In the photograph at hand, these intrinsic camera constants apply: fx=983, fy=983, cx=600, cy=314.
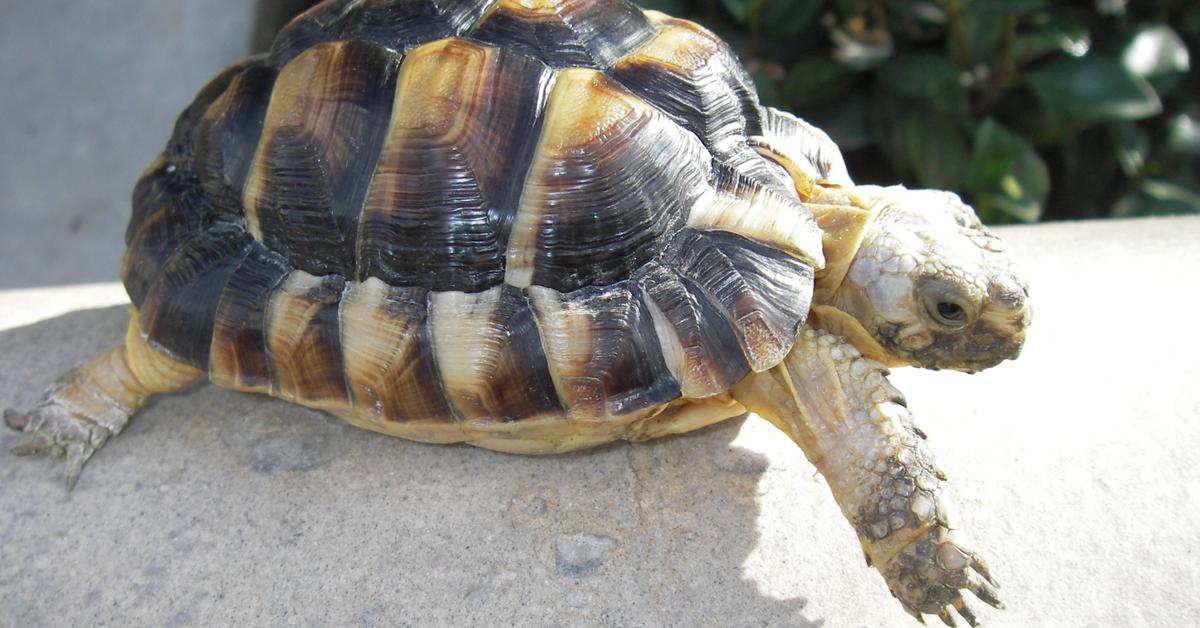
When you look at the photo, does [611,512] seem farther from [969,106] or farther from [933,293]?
[969,106]

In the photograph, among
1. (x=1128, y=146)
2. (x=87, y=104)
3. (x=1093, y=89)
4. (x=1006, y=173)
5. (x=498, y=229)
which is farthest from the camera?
(x=87, y=104)

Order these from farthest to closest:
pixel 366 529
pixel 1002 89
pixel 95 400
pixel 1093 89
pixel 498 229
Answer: pixel 1002 89, pixel 1093 89, pixel 95 400, pixel 366 529, pixel 498 229

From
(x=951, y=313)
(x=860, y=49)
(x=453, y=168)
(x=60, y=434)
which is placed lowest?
(x=860, y=49)

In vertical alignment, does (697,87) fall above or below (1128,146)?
above

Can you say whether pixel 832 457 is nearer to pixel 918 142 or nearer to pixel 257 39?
pixel 918 142


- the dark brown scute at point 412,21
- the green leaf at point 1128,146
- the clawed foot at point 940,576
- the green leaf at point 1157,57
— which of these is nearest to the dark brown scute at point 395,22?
the dark brown scute at point 412,21

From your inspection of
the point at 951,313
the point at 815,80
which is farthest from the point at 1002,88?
the point at 951,313
